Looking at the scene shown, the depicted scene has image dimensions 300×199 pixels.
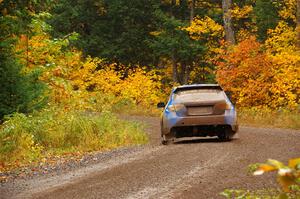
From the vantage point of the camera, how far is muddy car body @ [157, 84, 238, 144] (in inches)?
550

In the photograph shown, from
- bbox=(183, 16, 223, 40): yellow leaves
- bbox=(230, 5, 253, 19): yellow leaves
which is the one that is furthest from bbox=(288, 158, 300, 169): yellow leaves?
bbox=(183, 16, 223, 40): yellow leaves

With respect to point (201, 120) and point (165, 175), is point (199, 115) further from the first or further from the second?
point (165, 175)

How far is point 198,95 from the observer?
1427 cm

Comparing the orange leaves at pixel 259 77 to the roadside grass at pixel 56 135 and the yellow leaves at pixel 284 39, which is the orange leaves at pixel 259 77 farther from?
the roadside grass at pixel 56 135

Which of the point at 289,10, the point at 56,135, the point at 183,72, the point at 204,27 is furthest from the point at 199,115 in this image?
the point at 183,72

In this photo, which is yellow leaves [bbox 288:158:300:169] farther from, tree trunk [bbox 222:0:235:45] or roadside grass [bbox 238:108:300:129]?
tree trunk [bbox 222:0:235:45]

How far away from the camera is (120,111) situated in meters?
32.5

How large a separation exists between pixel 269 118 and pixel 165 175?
46.8 feet

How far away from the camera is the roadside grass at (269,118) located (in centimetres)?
2082

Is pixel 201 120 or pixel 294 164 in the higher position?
pixel 294 164

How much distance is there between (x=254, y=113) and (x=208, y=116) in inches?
418

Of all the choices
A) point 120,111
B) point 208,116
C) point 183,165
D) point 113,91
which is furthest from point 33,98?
point 113,91

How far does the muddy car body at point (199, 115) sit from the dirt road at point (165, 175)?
81 cm

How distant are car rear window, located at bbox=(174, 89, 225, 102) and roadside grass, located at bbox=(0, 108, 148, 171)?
6.56 ft
